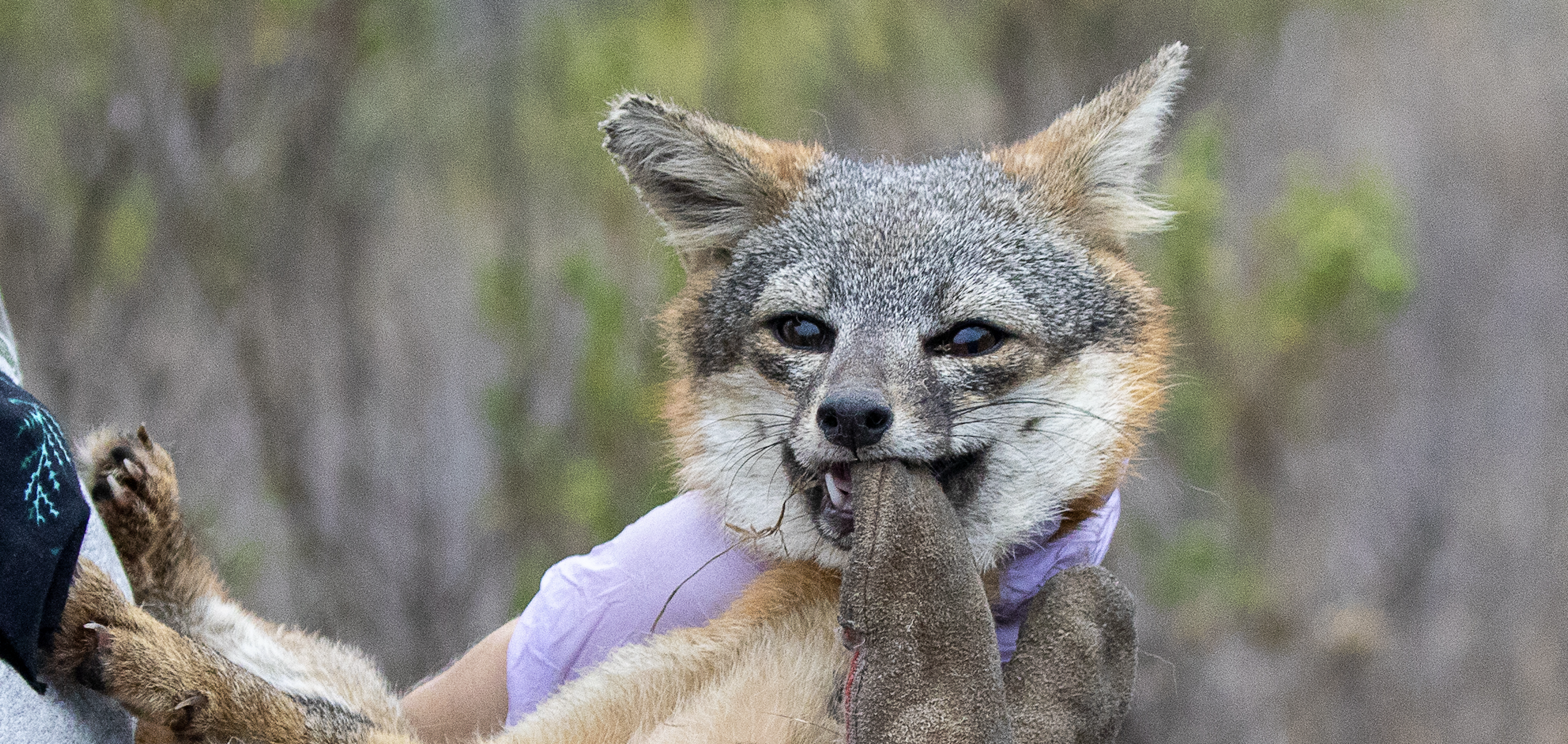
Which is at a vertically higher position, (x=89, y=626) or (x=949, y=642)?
(x=89, y=626)

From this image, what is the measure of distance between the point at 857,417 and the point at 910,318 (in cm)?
40

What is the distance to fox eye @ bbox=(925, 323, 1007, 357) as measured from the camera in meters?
2.66

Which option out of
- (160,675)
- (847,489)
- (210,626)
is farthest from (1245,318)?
(160,675)

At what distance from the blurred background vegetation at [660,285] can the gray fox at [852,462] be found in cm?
482

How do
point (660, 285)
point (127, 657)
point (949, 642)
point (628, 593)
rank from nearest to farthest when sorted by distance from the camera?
point (949, 642) → point (127, 657) → point (628, 593) → point (660, 285)

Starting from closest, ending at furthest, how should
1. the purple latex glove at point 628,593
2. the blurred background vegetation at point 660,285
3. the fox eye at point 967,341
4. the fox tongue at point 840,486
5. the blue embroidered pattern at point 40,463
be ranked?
the blue embroidered pattern at point 40,463, the fox tongue at point 840,486, the fox eye at point 967,341, the purple latex glove at point 628,593, the blurred background vegetation at point 660,285

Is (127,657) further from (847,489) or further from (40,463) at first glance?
(847,489)

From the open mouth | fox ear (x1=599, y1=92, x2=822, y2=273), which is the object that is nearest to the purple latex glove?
the open mouth

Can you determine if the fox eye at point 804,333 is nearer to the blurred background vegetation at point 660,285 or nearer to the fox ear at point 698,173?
the fox ear at point 698,173

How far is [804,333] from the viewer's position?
2.76 m

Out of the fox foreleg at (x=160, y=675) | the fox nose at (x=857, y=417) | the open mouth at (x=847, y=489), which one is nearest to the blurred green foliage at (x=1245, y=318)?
the open mouth at (x=847, y=489)

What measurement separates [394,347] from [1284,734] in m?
7.11

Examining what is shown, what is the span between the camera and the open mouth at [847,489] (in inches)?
99.5

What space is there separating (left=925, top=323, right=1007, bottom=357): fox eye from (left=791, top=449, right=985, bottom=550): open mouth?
22cm
